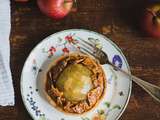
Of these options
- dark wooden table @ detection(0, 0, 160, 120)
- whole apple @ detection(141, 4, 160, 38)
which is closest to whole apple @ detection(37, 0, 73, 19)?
dark wooden table @ detection(0, 0, 160, 120)

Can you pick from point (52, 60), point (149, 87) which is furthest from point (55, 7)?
point (149, 87)

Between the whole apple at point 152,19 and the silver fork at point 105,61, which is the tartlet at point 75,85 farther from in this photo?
the whole apple at point 152,19

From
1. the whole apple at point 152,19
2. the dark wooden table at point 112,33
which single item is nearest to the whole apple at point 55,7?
the dark wooden table at point 112,33

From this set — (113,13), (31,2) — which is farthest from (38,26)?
(113,13)

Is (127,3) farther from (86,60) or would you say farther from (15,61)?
(15,61)

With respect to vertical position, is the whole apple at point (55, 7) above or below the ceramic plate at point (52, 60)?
above

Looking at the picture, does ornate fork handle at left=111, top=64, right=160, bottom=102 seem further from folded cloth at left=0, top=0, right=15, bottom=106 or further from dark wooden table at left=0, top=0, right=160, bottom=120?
folded cloth at left=0, top=0, right=15, bottom=106

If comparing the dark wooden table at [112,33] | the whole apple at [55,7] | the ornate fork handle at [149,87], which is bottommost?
the ornate fork handle at [149,87]

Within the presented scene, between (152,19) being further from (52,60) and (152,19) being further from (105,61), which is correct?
(52,60)
